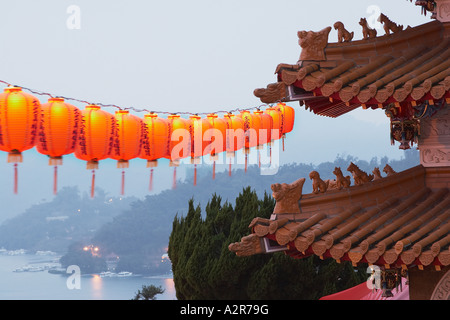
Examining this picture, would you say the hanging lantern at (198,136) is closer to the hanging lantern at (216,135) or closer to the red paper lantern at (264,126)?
the hanging lantern at (216,135)

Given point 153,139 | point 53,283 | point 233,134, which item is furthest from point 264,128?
point 53,283

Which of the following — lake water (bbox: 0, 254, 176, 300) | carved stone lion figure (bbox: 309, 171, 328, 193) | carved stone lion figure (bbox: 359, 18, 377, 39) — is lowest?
lake water (bbox: 0, 254, 176, 300)

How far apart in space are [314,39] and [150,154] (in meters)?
3.04

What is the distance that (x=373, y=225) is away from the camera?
15.4ft

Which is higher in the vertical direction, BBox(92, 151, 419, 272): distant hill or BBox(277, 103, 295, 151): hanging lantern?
BBox(277, 103, 295, 151): hanging lantern

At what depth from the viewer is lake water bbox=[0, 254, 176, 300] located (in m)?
25.1

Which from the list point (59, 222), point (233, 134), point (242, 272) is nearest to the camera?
point (233, 134)

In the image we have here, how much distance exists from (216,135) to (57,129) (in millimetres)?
2874

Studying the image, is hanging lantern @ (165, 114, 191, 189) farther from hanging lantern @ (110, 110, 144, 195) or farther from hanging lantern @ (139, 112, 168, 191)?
hanging lantern @ (110, 110, 144, 195)

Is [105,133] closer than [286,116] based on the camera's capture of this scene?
Yes

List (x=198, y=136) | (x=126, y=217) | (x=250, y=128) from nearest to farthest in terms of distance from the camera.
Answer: (x=198, y=136), (x=250, y=128), (x=126, y=217)

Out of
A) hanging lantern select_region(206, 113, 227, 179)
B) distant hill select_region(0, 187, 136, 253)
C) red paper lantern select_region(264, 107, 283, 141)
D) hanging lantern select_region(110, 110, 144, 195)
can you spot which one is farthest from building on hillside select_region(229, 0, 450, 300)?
distant hill select_region(0, 187, 136, 253)

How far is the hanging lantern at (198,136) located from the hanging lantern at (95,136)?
1.49m

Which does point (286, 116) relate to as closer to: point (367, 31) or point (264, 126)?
point (264, 126)
